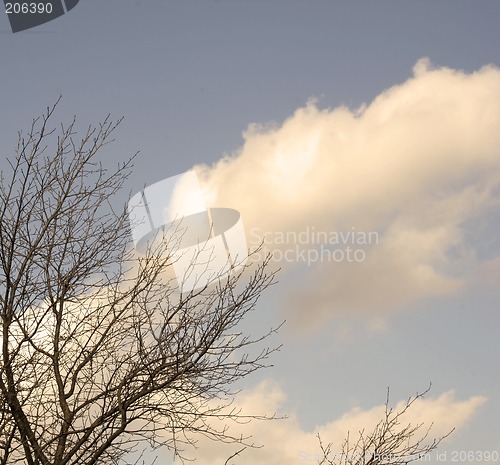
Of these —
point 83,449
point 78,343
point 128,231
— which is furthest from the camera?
point 128,231

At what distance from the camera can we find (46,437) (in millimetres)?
8633

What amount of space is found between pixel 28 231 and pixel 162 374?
8.43 ft

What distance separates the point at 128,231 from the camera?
9.84m

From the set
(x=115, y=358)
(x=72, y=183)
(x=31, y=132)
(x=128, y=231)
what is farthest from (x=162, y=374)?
(x=31, y=132)

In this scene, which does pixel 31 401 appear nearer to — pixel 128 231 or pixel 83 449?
pixel 83 449

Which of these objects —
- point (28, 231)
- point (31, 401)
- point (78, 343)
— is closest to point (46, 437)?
point (31, 401)

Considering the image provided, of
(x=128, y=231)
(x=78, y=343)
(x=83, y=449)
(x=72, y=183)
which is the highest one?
(x=72, y=183)

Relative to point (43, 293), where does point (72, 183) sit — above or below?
above

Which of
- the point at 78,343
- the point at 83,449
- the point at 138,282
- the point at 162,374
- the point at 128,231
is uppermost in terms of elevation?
the point at 128,231

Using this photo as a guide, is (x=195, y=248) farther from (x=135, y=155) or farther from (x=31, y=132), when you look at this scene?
(x=31, y=132)

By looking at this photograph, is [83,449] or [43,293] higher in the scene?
[43,293]

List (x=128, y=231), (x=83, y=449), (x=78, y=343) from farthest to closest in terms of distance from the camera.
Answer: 1. (x=128, y=231)
2. (x=78, y=343)
3. (x=83, y=449)

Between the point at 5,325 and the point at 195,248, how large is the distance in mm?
2424

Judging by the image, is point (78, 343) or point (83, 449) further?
point (78, 343)
